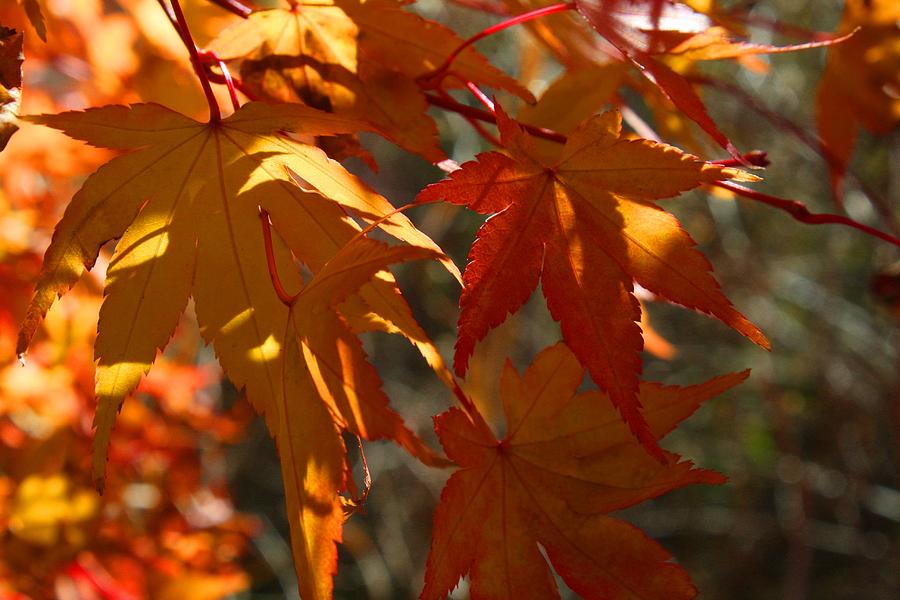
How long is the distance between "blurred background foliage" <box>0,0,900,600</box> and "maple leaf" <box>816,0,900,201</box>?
138 mm

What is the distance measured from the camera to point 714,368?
2814 millimetres

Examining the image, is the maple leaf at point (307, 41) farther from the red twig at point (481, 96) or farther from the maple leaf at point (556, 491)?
the maple leaf at point (556, 491)

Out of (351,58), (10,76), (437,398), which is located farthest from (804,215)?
(437,398)

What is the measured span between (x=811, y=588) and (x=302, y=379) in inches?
107

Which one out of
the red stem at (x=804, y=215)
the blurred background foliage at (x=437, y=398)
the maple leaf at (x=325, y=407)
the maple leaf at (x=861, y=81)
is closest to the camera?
the maple leaf at (x=325, y=407)

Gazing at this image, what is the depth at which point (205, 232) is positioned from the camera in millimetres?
449

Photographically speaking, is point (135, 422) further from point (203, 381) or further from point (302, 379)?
point (302, 379)

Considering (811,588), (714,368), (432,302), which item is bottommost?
(811,588)

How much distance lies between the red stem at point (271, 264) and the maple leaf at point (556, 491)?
0.36 feet

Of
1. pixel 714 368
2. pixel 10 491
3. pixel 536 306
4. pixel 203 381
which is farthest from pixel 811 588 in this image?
pixel 10 491

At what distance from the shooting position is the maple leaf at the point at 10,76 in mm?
413

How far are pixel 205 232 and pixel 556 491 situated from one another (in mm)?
255

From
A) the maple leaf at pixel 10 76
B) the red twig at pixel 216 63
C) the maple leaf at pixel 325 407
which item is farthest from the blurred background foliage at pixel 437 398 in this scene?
the maple leaf at pixel 325 407

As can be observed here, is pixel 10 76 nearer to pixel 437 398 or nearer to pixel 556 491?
pixel 556 491
